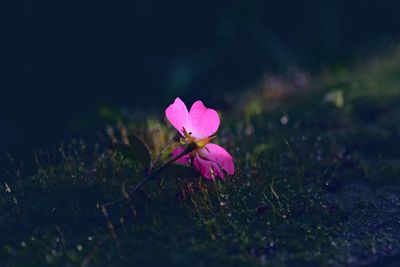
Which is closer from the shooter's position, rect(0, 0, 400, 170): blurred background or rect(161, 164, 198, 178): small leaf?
rect(161, 164, 198, 178): small leaf

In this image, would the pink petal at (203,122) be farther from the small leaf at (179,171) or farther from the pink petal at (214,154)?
the small leaf at (179,171)

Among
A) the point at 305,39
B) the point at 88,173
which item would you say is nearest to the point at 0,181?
the point at 88,173

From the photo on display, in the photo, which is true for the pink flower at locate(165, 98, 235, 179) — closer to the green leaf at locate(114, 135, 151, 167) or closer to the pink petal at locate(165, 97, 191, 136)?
the pink petal at locate(165, 97, 191, 136)

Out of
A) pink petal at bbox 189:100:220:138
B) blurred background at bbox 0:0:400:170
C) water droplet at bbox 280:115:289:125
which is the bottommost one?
pink petal at bbox 189:100:220:138

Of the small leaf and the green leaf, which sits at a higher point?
the green leaf

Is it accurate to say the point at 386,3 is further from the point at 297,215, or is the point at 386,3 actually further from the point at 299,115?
the point at 297,215

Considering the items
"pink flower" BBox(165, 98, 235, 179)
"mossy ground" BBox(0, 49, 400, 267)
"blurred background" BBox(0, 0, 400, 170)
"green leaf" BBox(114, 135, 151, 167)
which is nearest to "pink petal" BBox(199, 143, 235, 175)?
"pink flower" BBox(165, 98, 235, 179)
